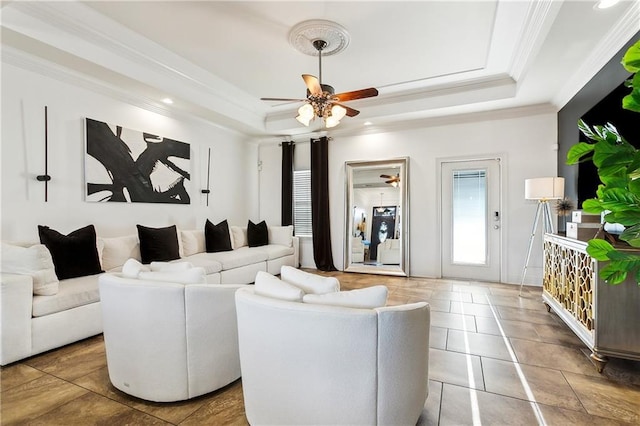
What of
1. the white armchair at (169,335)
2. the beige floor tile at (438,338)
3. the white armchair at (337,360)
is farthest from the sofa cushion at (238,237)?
the white armchair at (337,360)

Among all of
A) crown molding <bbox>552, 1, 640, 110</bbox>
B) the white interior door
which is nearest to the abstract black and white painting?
the white interior door

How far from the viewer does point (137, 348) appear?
1876 millimetres

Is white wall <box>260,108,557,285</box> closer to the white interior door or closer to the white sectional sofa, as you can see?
the white interior door

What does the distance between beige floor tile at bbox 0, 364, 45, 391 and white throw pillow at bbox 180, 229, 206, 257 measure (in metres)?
2.24

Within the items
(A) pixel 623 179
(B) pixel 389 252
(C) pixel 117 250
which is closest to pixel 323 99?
(A) pixel 623 179

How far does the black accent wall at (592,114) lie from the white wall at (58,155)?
213 inches

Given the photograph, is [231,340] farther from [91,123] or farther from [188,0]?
[91,123]

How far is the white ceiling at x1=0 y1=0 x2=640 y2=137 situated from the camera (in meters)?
2.78

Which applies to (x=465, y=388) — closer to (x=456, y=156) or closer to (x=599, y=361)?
(x=599, y=361)

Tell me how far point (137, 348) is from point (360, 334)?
143 cm

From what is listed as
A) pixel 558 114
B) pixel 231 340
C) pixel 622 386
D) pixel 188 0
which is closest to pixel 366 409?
pixel 231 340

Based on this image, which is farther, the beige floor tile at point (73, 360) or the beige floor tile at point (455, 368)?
the beige floor tile at point (73, 360)

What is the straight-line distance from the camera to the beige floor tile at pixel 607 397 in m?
1.79

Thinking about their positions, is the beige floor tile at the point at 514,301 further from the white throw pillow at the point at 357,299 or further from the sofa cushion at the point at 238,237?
the sofa cushion at the point at 238,237
